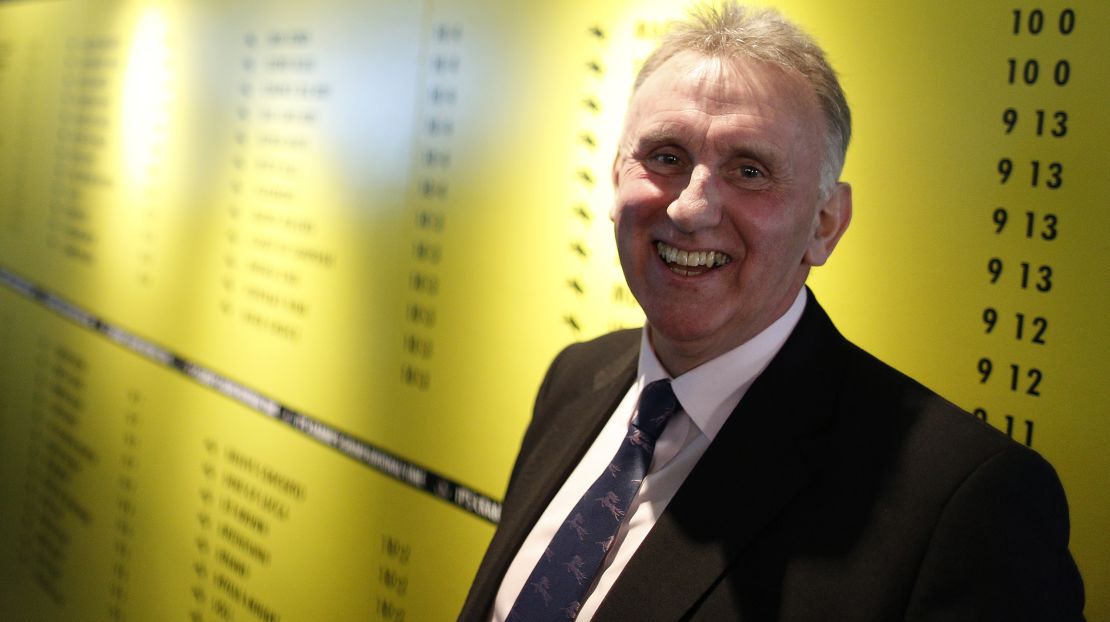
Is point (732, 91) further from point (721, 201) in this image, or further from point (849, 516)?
point (849, 516)

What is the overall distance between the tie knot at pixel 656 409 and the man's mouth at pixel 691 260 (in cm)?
15

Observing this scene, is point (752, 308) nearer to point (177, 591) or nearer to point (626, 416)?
point (626, 416)

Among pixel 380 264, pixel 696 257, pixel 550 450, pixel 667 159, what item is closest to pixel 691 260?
pixel 696 257

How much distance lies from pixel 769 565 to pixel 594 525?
227mm

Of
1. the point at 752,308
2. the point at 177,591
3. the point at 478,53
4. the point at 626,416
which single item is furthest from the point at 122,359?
the point at 752,308

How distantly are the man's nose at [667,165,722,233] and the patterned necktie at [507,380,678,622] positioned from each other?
21 cm

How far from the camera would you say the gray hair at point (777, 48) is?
0.94m

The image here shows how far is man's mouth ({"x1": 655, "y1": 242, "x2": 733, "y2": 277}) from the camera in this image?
0.98 meters

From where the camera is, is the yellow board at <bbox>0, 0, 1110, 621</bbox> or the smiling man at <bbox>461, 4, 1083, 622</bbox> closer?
the smiling man at <bbox>461, 4, 1083, 622</bbox>

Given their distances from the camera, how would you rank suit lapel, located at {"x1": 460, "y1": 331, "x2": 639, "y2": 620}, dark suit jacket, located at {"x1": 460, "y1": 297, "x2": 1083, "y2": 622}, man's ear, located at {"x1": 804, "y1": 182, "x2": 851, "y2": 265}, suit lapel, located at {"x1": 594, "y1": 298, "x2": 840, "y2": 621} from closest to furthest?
dark suit jacket, located at {"x1": 460, "y1": 297, "x2": 1083, "y2": 622} < suit lapel, located at {"x1": 594, "y1": 298, "x2": 840, "y2": 621} < man's ear, located at {"x1": 804, "y1": 182, "x2": 851, "y2": 265} < suit lapel, located at {"x1": 460, "y1": 331, "x2": 639, "y2": 620}

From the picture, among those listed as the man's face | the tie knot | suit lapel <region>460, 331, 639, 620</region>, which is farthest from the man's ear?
suit lapel <region>460, 331, 639, 620</region>

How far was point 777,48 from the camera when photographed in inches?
36.8

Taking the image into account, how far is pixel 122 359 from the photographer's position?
2902mm

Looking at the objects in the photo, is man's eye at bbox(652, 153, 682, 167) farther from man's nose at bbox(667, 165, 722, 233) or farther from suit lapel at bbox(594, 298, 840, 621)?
suit lapel at bbox(594, 298, 840, 621)
